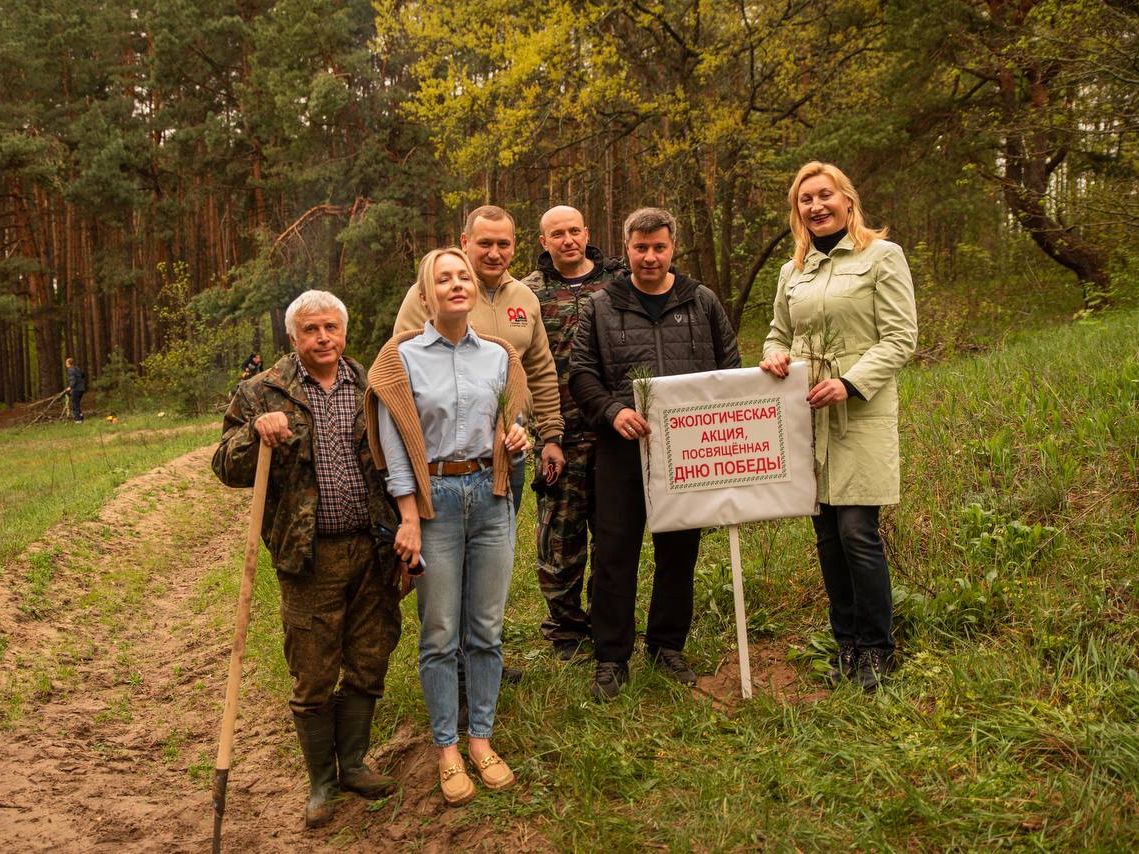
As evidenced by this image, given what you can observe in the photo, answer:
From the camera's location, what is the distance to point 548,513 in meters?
5.05

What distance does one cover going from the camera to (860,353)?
4.08 metres

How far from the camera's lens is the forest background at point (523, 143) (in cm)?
1316

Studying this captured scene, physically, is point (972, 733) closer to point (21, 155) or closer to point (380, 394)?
point (380, 394)

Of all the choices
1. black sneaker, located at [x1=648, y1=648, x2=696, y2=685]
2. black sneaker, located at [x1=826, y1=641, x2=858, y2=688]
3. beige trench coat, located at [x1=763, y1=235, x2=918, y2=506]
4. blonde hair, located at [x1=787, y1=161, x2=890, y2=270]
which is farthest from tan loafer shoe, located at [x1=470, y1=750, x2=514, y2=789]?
blonde hair, located at [x1=787, y1=161, x2=890, y2=270]

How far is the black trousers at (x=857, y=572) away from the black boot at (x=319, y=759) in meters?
2.42

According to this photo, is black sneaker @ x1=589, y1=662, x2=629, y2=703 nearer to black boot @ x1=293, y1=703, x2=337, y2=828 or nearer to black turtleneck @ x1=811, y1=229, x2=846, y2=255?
black boot @ x1=293, y1=703, x2=337, y2=828

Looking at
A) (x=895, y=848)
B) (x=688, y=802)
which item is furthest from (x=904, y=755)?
(x=688, y=802)

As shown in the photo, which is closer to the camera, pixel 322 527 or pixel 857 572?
pixel 322 527

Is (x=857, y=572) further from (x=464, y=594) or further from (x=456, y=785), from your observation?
(x=456, y=785)

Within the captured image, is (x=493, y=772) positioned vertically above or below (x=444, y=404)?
below

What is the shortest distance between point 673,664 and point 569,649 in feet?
2.48

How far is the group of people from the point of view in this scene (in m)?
3.65

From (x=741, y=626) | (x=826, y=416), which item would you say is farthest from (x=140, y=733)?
(x=826, y=416)

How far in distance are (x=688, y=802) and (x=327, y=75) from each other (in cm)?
2343
